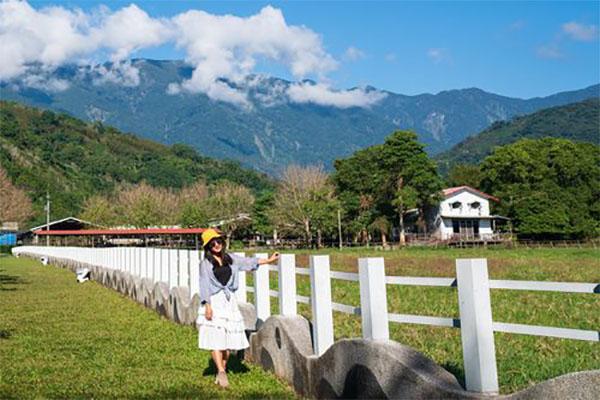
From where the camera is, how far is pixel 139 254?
16328 millimetres

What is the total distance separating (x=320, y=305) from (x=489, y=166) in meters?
69.0

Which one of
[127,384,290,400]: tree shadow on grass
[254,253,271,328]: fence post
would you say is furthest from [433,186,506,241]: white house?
[127,384,290,400]: tree shadow on grass

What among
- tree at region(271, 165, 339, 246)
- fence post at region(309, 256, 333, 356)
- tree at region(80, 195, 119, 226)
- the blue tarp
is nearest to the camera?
fence post at region(309, 256, 333, 356)

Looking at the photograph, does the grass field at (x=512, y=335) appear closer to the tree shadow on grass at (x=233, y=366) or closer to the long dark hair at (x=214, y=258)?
the tree shadow on grass at (x=233, y=366)

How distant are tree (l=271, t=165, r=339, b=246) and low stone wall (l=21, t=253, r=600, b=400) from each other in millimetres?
55974

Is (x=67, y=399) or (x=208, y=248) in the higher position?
(x=208, y=248)

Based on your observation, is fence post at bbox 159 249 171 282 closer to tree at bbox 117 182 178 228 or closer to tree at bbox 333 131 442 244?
tree at bbox 333 131 442 244

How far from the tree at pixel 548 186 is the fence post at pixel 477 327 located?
58.9 m

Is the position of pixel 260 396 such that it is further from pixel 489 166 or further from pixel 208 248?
pixel 489 166

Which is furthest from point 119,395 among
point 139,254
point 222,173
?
point 222,173

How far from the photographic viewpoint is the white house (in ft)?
225

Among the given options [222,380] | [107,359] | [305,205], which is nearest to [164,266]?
[107,359]

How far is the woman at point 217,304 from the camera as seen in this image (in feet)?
22.2

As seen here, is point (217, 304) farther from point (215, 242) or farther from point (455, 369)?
point (455, 369)
